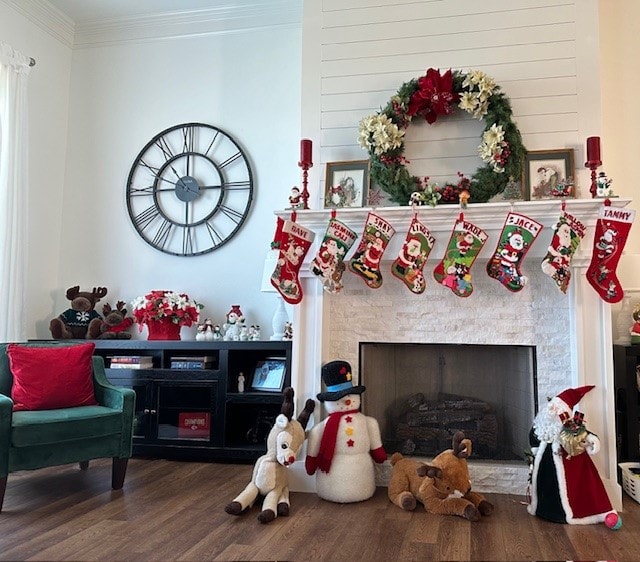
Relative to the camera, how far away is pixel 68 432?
2.76 metres

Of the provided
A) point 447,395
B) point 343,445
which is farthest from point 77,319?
point 447,395

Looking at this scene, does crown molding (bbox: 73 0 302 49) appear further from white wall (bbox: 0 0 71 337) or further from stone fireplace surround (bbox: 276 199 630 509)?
stone fireplace surround (bbox: 276 199 630 509)

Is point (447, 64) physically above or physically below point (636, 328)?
above

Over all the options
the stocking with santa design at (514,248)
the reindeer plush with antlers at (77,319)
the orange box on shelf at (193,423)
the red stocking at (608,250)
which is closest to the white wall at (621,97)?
the red stocking at (608,250)

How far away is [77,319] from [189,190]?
1.21 metres

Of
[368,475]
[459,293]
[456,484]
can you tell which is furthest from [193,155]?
[456,484]

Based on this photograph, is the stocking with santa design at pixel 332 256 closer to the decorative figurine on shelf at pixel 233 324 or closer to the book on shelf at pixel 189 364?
the decorative figurine on shelf at pixel 233 324

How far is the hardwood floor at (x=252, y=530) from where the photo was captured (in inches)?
85.1

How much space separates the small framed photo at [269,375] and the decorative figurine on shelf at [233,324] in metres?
0.25

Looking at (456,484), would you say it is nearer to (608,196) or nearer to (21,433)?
(608,196)

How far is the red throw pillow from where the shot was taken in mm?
2951

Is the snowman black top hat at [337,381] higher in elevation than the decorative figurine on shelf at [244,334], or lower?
lower

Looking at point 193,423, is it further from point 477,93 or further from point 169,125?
point 477,93

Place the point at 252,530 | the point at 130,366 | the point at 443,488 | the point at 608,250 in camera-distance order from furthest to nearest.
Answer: the point at 130,366, the point at 608,250, the point at 443,488, the point at 252,530
